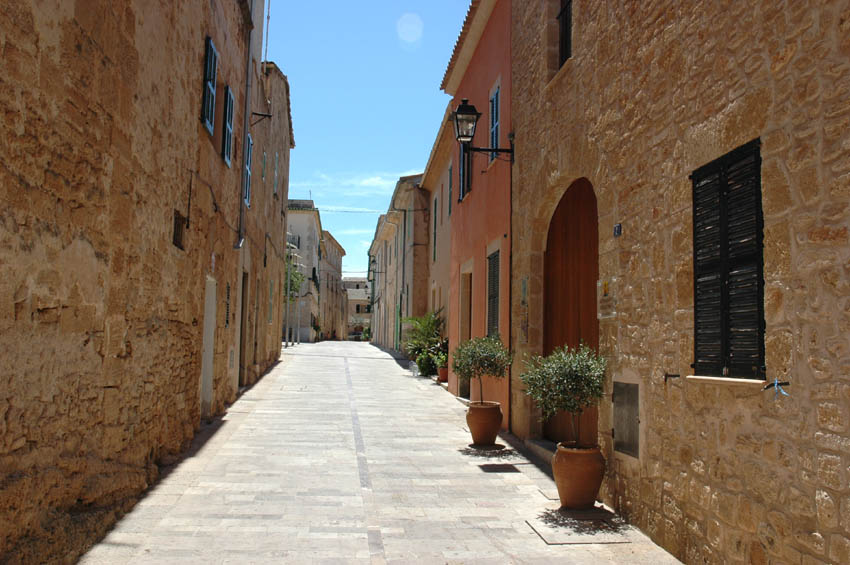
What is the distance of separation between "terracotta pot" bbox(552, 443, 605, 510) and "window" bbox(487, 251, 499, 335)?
4.88m

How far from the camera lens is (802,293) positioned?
346 centimetres

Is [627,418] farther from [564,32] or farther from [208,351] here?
[208,351]

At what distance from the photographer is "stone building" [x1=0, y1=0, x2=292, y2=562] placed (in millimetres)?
3947

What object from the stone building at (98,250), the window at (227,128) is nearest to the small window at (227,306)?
the stone building at (98,250)

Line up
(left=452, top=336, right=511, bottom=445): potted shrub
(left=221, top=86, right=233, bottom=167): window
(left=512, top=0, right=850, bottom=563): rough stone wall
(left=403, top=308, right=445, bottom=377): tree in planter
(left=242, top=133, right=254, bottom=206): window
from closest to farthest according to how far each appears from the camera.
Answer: (left=512, top=0, right=850, bottom=563): rough stone wall < (left=452, top=336, right=511, bottom=445): potted shrub < (left=221, top=86, right=233, bottom=167): window < (left=242, top=133, right=254, bottom=206): window < (left=403, top=308, right=445, bottom=377): tree in planter

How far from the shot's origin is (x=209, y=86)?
905cm

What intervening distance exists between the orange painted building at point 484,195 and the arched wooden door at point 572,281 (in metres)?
1.16

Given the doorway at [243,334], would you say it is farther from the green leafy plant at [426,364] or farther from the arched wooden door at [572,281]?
the arched wooden door at [572,281]

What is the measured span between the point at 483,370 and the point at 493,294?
2.18m

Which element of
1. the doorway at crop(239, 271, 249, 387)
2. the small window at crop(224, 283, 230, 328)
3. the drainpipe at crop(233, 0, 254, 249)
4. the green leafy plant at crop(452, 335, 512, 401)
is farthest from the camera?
the doorway at crop(239, 271, 249, 387)

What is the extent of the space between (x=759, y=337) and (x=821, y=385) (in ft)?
1.87

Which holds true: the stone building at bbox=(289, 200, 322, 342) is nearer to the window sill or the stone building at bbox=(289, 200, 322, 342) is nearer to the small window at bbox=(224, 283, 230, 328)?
the small window at bbox=(224, 283, 230, 328)

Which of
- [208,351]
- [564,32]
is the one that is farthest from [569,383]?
[208,351]

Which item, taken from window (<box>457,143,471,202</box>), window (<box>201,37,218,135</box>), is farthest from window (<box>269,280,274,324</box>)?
window (<box>201,37,218,135</box>)
